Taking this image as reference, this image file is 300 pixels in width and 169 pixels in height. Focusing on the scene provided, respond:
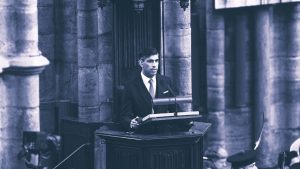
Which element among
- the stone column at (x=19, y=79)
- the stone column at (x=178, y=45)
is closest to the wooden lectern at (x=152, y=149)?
the stone column at (x=19, y=79)

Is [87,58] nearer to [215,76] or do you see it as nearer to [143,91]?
[215,76]

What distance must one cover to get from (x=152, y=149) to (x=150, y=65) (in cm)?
127

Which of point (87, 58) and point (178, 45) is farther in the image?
point (178, 45)

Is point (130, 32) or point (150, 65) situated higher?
point (130, 32)

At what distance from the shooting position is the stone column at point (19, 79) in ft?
66.3

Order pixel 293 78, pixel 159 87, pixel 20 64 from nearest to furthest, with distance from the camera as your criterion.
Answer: pixel 159 87 → pixel 20 64 → pixel 293 78

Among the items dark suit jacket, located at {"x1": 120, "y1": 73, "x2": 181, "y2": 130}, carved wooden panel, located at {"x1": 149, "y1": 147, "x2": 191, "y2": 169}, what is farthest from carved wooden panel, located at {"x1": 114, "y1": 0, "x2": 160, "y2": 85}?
carved wooden panel, located at {"x1": 149, "y1": 147, "x2": 191, "y2": 169}

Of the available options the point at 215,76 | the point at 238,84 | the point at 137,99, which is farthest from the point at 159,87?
the point at 238,84

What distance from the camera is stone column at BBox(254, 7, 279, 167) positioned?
24.8 metres

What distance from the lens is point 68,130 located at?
21.8 m

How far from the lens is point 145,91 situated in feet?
63.0

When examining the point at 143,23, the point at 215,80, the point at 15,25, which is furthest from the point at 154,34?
the point at 15,25

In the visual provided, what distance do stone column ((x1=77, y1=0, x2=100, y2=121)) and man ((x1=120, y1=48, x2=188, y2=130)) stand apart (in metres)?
3.60

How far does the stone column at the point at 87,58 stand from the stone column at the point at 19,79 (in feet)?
8.01
